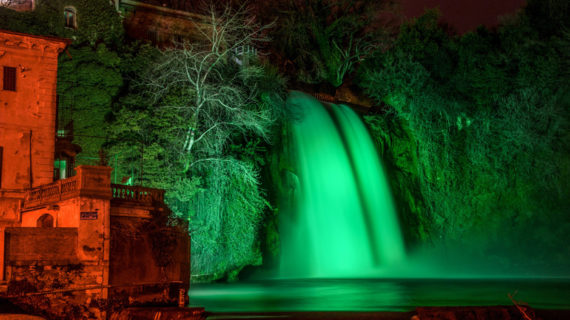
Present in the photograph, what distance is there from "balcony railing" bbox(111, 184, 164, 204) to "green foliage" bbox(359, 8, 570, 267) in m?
19.2

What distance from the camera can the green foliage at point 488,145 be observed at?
1581 inches

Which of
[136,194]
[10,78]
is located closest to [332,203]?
[136,194]

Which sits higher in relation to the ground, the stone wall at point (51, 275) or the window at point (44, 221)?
the window at point (44, 221)

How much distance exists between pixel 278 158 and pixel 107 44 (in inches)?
443

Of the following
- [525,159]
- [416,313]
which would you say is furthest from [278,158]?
[416,313]

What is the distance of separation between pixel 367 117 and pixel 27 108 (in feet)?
68.9

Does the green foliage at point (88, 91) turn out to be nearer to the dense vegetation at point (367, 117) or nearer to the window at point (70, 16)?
the dense vegetation at point (367, 117)

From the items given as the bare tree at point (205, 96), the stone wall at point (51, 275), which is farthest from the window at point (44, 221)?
the bare tree at point (205, 96)

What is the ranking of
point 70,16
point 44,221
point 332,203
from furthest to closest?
point 70,16, point 332,203, point 44,221

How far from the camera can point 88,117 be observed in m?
30.6

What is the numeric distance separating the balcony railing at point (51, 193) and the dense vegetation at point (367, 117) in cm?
252

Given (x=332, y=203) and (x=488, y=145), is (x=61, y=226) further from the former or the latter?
(x=488, y=145)

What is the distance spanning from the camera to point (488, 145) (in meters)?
41.1

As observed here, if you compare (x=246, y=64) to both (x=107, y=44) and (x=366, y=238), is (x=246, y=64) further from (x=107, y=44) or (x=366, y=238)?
(x=366, y=238)
